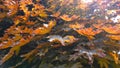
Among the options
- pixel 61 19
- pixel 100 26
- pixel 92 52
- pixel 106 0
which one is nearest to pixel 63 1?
pixel 61 19

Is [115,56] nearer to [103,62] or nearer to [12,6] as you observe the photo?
[103,62]

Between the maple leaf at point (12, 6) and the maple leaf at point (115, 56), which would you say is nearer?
the maple leaf at point (115, 56)

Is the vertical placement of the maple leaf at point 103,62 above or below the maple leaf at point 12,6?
below

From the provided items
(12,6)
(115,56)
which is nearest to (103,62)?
(115,56)

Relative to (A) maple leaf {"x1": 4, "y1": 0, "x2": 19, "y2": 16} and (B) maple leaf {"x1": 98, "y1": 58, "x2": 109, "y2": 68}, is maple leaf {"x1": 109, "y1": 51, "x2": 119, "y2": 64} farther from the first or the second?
(A) maple leaf {"x1": 4, "y1": 0, "x2": 19, "y2": 16}

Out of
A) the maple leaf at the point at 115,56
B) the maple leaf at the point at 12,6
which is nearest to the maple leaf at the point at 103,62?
the maple leaf at the point at 115,56

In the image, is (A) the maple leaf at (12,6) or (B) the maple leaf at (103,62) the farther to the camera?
(A) the maple leaf at (12,6)

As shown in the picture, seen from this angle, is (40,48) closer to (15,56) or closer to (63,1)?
(15,56)

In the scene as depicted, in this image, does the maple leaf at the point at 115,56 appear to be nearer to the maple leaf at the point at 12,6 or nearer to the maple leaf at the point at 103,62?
the maple leaf at the point at 103,62

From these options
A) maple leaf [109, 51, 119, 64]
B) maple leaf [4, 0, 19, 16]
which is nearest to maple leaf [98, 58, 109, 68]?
maple leaf [109, 51, 119, 64]

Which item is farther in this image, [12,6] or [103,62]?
[12,6]

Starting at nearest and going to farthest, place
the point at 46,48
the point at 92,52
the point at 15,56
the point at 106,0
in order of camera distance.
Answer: the point at 92,52
the point at 46,48
the point at 15,56
the point at 106,0
